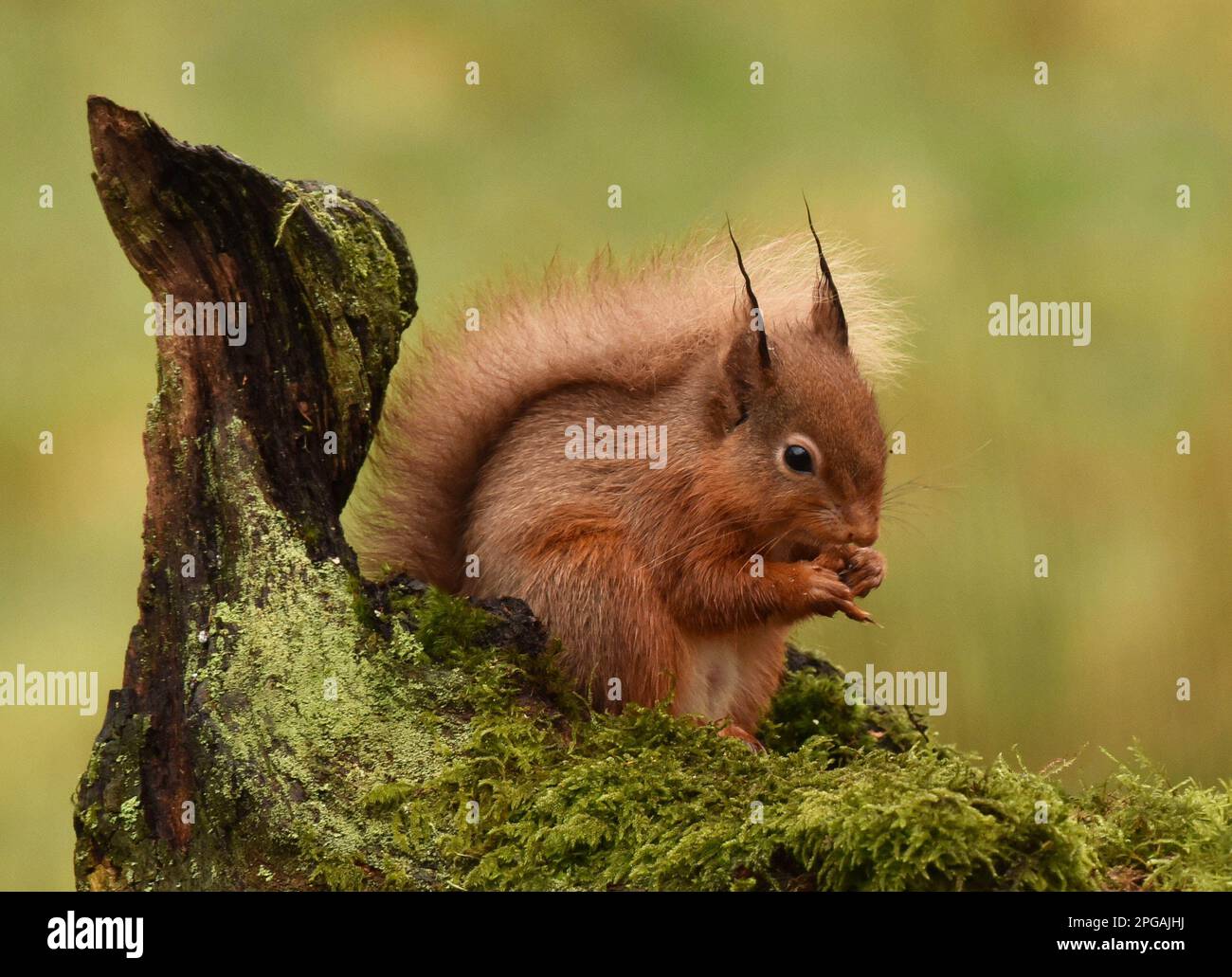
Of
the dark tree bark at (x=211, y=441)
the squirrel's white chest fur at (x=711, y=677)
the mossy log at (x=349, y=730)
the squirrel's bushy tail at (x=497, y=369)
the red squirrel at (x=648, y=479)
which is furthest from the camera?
the squirrel's bushy tail at (x=497, y=369)

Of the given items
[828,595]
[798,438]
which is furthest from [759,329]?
[828,595]

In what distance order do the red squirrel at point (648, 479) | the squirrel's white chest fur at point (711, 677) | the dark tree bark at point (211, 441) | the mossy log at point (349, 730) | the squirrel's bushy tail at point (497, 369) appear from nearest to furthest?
the mossy log at point (349, 730) → the dark tree bark at point (211, 441) → the red squirrel at point (648, 479) → the squirrel's white chest fur at point (711, 677) → the squirrel's bushy tail at point (497, 369)

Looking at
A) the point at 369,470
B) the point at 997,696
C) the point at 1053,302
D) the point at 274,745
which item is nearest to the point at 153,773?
the point at 274,745

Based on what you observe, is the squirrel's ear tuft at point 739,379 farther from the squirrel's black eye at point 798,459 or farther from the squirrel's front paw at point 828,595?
the squirrel's front paw at point 828,595

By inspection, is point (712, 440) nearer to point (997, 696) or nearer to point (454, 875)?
point (454, 875)

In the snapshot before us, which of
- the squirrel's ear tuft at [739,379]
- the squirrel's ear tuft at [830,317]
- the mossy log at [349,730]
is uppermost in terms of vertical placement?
the squirrel's ear tuft at [830,317]

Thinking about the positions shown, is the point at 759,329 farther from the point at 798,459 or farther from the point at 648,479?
the point at 648,479

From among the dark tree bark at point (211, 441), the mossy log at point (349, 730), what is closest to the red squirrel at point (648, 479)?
the mossy log at point (349, 730)

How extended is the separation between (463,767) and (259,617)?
0.57 m

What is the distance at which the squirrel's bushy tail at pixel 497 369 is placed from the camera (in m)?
3.69

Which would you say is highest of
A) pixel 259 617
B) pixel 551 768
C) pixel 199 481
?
pixel 199 481

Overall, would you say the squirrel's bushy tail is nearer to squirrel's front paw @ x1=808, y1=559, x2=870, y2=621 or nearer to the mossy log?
the mossy log

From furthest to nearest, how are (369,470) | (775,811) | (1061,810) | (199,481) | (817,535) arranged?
(369,470), (817,535), (199,481), (775,811), (1061,810)

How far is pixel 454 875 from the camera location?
8.75 feet
